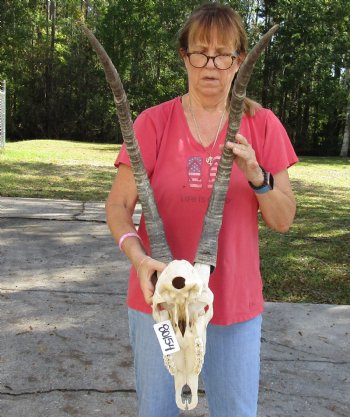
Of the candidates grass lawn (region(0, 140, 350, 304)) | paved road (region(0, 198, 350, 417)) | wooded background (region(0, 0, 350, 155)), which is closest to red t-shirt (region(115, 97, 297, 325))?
paved road (region(0, 198, 350, 417))

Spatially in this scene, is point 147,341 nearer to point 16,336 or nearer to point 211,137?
point 211,137

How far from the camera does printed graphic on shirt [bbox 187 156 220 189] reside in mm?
1971

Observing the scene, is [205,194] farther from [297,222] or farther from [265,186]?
[297,222]

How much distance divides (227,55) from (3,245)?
5.47 metres

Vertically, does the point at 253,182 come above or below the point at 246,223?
above

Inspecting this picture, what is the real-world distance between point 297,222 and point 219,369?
280 inches

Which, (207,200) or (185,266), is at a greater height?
(207,200)

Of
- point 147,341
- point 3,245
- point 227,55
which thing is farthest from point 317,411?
point 3,245

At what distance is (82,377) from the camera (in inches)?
150

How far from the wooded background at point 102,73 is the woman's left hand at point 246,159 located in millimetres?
34137

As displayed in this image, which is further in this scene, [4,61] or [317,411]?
[4,61]

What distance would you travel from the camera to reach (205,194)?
1.97 metres

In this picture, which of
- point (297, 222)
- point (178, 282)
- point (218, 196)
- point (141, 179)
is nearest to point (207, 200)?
point (218, 196)

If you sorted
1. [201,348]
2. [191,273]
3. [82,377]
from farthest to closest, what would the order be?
1. [82,377]
2. [201,348]
3. [191,273]
